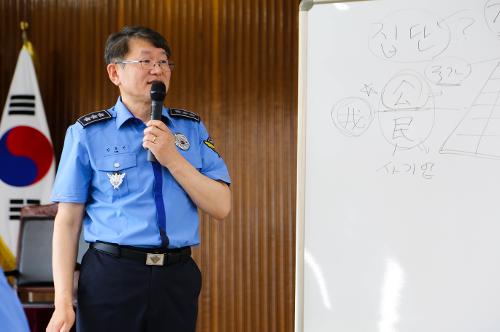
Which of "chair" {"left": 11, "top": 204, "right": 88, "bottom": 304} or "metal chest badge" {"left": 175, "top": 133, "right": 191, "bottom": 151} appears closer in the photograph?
"metal chest badge" {"left": 175, "top": 133, "right": 191, "bottom": 151}

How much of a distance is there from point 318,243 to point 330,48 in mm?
705

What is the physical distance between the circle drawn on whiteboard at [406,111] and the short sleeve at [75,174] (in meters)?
1.02

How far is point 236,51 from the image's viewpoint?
4.57 metres

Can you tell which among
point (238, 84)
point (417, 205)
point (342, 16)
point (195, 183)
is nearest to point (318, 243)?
point (417, 205)

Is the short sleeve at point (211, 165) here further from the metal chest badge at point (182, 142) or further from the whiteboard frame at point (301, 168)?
the whiteboard frame at point (301, 168)

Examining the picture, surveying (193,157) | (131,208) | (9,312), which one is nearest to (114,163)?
(131,208)

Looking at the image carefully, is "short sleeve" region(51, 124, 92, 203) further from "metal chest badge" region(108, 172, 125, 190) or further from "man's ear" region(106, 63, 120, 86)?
"man's ear" region(106, 63, 120, 86)

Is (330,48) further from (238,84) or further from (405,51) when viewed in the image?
(238,84)

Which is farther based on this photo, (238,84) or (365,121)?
(238,84)

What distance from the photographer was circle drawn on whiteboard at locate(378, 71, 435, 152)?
2154 millimetres

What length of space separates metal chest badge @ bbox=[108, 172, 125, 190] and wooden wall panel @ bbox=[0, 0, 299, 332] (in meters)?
2.50

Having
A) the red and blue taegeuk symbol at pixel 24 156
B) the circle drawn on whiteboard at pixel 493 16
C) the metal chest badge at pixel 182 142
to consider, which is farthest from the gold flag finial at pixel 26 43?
the circle drawn on whiteboard at pixel 493 16

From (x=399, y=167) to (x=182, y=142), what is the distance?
750 millimetres

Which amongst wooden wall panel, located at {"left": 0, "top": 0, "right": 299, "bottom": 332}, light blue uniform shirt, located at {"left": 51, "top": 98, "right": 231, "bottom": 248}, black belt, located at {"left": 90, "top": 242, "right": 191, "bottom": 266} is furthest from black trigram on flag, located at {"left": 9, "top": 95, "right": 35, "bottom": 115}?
black belt, located at {"left": 90, "top": 242, "right": 191, "bottom": 266}
